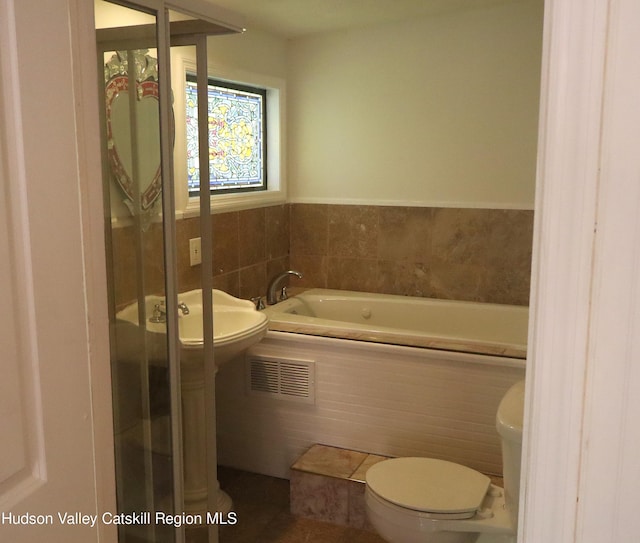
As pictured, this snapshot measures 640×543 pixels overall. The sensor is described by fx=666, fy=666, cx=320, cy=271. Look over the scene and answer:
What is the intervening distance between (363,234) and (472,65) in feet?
3.77

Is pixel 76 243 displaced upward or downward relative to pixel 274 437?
upward

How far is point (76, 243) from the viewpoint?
1.12 metres

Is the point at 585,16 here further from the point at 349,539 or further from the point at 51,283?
the point at 349,539

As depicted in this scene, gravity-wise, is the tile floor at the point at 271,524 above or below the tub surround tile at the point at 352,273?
below

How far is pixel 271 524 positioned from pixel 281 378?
67cm

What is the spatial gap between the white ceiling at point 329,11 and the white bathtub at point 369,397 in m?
1.55

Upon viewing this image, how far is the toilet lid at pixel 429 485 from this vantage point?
7.07ft

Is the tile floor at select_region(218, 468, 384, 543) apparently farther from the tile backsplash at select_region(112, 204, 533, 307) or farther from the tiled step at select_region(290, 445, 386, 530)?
the tile backsplash at select_region(112, 204, 533, 307)

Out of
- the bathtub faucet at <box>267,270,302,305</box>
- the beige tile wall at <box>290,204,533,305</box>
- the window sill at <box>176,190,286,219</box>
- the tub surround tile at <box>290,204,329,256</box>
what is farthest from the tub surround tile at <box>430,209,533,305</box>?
the window sill at <box>176,190,286,219</box>

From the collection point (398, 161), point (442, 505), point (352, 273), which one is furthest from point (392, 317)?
point (442, 505)

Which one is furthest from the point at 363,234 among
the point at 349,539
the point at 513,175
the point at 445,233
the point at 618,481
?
the point at 618,481

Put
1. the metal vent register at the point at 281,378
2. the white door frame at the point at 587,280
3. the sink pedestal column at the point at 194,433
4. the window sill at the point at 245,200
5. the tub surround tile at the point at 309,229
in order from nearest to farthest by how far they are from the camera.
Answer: the white door frame at the point at 587,280, the sink pedestal column at the point at 194,433, the metal vent register at the point at 281,378, the window sill at the point at 245,200, the tub surround tile at the point at 309,229

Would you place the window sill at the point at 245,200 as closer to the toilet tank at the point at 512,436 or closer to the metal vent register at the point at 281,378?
the metal vent register at the point at 281,378

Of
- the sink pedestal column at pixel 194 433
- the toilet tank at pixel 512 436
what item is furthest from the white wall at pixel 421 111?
the sink pedestal column at pixel 194 433
